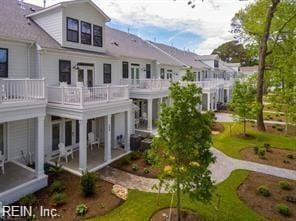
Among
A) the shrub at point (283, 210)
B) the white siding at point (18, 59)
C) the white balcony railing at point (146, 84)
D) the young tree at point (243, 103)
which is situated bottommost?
the shrub at point (283, 210)

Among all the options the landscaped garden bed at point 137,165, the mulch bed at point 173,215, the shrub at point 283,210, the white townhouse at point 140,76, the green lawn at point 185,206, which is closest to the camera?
the mulch bed at point 173,215

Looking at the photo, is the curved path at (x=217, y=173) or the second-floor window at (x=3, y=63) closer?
the second-floor window at (x=3, y=63)

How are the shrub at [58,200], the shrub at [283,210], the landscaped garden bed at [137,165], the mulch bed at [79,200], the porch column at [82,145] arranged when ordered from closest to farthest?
1. the mulch bed at [79,200]
2. the shrub at [283,210]
3. the shrub at [58,200]
4. the porch column at [82,145]
5. the landscaped garden bed at [137,165]

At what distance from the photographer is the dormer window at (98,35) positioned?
19797 millimetres

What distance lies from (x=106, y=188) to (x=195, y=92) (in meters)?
6.95

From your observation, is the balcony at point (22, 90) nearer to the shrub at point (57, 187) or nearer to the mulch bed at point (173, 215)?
the shrub at point (57, 187)

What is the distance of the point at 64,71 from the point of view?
56.8ft

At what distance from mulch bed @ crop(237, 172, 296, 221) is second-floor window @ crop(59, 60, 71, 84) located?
12.0 m

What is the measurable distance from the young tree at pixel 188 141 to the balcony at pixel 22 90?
703 cm

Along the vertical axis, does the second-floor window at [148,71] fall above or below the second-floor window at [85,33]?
below

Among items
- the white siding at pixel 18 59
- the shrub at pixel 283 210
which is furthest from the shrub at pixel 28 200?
the shrub at pixel 283 210

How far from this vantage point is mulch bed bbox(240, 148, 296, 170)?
18.2 metres

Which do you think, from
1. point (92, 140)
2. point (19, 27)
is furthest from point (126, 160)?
point (19, 27)

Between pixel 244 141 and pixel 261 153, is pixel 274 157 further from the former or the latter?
pixel 244 141
